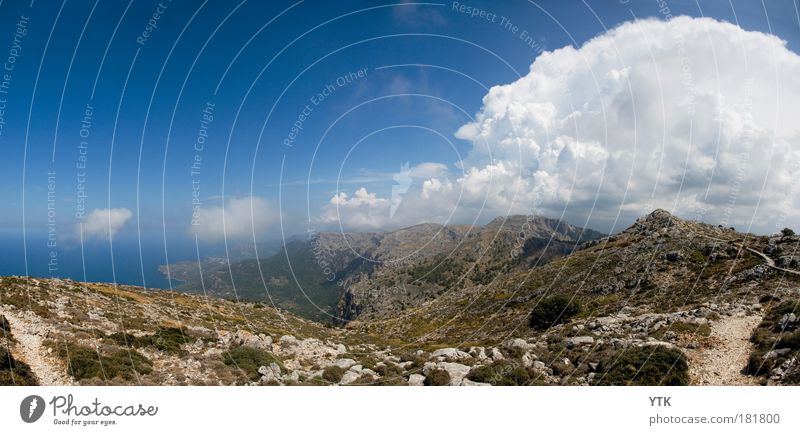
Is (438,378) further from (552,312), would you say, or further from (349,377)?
(552,312)

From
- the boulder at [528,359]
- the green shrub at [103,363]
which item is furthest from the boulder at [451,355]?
the green shrub at [103,363]

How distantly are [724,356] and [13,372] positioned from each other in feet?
90.7

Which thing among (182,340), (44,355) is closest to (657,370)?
(182,340)

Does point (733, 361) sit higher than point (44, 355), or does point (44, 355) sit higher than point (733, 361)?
point (44, 355)

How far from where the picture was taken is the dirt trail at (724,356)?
1402 cm

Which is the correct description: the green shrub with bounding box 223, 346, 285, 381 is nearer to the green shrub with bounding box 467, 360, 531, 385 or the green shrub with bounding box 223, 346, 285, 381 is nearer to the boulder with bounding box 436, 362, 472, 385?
the boulder with bounding box 436, 362, 472, 385

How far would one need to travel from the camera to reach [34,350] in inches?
669

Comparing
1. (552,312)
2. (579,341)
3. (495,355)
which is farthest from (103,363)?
(552,312)

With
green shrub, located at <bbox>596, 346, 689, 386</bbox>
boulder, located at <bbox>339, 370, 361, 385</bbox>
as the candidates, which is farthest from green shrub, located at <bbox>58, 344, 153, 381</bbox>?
green shrub, located at <bbox>596, 346, 689, 386</bbox>
